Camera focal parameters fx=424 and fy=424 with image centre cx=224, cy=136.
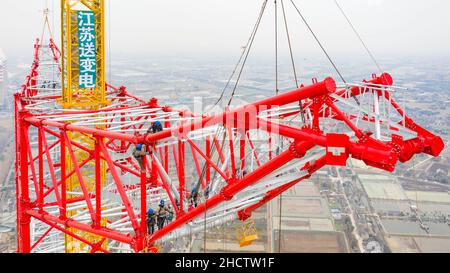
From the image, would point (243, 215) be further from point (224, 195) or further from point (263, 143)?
point (263, 143)

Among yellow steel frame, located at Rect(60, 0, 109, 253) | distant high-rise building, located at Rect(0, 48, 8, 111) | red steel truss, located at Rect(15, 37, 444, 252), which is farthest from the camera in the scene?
distant high-rise building, located at Rect(0, 48, 8, 111)

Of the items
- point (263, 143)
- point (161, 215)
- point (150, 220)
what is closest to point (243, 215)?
point (161, 215)

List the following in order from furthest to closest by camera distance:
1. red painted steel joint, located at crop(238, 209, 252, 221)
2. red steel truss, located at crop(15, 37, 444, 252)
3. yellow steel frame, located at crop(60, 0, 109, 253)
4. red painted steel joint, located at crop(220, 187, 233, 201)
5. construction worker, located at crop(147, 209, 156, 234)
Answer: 1. yellow steel frame, located at crop(60, 0, 109, 253)
2. red painted steel joint, located at crop(238, 209, 252, 221)
3. construction worker, located at crop(147, 209, 156, 234)
4. red painted steel joint, located at crop(220, 187, 233, 201)
5. red steel truss, located at crop(15, 37, 444, 252)

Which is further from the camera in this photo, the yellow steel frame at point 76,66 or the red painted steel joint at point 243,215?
the yellow steel frame at point 76,66

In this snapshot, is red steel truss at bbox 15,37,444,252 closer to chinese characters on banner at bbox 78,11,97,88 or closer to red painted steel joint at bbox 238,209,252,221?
red painted steel joint at bbox 238,209,252,221

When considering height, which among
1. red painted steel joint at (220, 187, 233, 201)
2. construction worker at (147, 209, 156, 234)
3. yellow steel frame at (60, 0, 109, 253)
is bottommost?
construction worker at (147, 209, 156, 234)

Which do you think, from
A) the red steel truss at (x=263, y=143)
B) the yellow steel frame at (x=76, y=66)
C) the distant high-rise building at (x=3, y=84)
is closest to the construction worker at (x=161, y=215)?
the red steel truss at (x=263, y=143)

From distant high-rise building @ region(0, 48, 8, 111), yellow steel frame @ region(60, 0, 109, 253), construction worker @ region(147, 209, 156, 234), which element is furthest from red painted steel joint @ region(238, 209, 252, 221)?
distant high-rise building @ region(0, 48, 8, 111)

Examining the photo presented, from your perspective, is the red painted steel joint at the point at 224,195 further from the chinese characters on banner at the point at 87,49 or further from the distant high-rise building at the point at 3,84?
the distant high-rise building at the point at 3,84
